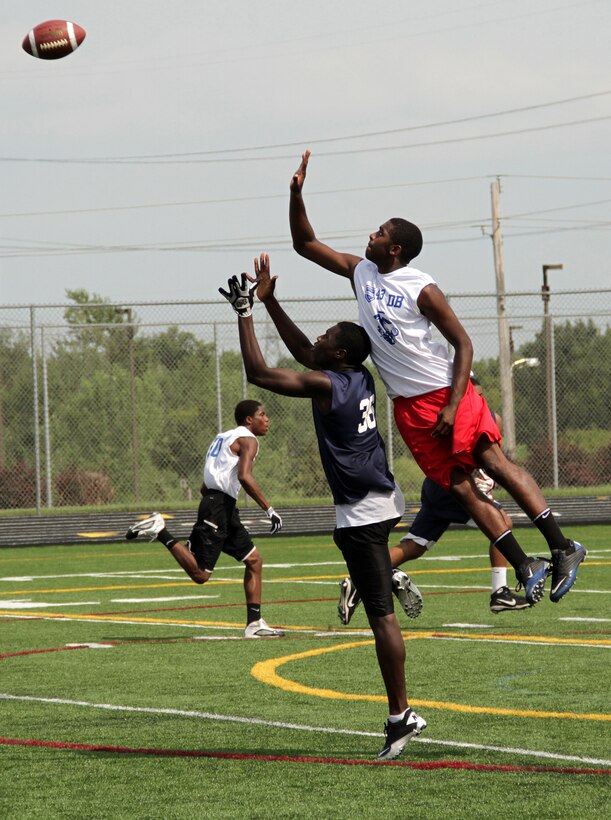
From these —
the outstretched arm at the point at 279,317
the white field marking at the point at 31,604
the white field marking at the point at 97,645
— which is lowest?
the white field marking at the point at 31,604

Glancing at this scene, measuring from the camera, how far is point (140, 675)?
1057 centimetres

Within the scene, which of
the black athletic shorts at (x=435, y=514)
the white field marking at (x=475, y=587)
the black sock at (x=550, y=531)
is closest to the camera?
the black sock at (x=550, y=531)

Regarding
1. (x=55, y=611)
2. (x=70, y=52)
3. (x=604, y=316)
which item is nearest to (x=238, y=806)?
(x=70, y=52)

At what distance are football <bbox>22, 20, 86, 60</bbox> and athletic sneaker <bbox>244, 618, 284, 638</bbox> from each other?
17.0 feet

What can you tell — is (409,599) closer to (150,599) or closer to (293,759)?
(293,759)

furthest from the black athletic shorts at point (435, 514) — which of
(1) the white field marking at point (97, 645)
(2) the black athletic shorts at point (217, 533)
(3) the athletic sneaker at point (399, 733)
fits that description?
(3) the athletic sneaker at point (399, 733)

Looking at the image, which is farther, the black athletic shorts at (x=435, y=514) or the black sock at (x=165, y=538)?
the black sock at (x=165, y=538)

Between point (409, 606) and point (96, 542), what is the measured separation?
63.9 feet

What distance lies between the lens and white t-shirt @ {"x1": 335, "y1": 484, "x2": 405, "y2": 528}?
754cm

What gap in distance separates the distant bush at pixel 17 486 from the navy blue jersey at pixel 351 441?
2104 centimetres

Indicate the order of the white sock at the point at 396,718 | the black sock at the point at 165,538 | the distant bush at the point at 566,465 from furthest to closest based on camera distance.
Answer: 1. the distant bush at the point at 566,465
2. the black sock at the point at 165,538
3. the white sock at the point at 396,718

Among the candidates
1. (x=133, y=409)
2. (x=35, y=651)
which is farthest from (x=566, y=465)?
(x=35, y=651)

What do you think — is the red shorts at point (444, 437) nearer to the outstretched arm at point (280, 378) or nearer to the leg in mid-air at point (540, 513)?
the leg in mid-air at point (540, 513)

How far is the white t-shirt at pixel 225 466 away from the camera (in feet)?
45.3
